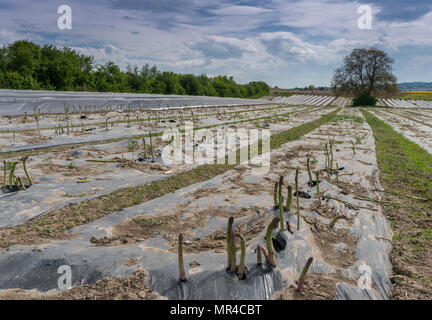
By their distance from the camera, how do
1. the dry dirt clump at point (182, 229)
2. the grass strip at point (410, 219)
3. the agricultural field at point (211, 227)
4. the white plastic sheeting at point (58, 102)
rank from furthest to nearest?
the white plastic sheeting at point (58, 102) → the dry dirt clump at point (182, 229) → the grass strip at point (410, 219) → the agricultural field at point (211, 227)

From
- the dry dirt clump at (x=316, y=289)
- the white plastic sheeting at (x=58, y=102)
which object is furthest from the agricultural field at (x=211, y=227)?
the white plastic sheeting at (x=58, y=102)

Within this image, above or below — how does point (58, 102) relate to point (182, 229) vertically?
above

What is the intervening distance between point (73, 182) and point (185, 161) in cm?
241

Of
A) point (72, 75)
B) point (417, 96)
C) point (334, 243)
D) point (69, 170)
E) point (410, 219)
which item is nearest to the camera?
point (334, 243)

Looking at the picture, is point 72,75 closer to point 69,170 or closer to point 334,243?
point 69,170

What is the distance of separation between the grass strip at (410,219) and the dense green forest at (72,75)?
27198 mm

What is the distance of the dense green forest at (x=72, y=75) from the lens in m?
24.0

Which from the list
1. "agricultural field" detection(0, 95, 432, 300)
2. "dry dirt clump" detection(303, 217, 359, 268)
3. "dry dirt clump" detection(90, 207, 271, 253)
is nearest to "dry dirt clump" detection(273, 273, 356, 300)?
"agricultural field" detection(0, 95, 432, 300)

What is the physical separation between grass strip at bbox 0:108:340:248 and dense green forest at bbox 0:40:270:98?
24536 mm

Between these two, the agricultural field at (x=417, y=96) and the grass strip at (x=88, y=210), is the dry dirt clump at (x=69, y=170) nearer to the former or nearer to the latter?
the grass strip at (x=88, y=210)

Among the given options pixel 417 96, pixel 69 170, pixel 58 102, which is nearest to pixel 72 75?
pixel 58 102

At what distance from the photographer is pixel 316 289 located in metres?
2.05

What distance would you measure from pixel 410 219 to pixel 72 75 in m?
31.0
